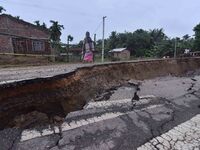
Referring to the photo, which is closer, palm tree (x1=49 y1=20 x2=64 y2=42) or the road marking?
the road marking

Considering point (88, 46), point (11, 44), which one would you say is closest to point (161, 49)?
point (88, 46)

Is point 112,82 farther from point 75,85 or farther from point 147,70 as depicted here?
point 147,70

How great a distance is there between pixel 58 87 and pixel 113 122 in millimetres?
2590

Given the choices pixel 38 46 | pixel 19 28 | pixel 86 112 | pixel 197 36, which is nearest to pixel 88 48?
pixel 38 46

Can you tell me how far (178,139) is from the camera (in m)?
3.54

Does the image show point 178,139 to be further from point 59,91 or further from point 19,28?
point 19,28

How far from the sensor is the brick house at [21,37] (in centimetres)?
1969

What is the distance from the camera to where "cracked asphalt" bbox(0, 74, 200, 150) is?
317cm

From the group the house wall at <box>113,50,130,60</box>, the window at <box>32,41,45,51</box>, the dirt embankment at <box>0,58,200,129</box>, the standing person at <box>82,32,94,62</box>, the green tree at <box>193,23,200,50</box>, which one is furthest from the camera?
the house wall at <box>113,50,130,60</box>

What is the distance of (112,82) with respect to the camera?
26.9 ft

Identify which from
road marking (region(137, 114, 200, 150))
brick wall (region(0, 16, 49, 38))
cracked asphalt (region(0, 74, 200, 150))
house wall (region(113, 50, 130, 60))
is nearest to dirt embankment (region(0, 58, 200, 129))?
cracked asphalt (region(0, 74, 200, 150))

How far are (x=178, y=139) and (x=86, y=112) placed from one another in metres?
1.92

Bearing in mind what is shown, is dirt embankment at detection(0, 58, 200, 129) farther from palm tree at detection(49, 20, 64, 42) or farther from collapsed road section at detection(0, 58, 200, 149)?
palm tree at detection(49, 20, 64, 42)

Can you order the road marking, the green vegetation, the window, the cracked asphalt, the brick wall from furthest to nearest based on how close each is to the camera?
the green vegetation < the window < the brick wall < the road marking < the cracked asphalt
